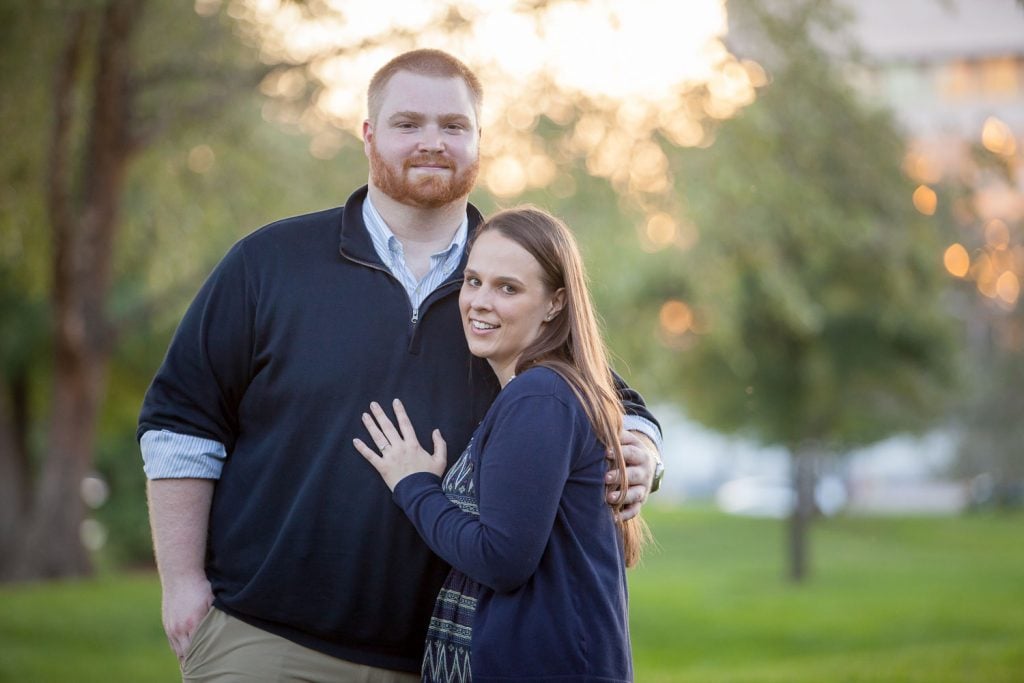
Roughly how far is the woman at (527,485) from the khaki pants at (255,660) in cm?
25

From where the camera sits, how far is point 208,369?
10.7 ft

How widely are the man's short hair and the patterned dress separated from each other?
102cm

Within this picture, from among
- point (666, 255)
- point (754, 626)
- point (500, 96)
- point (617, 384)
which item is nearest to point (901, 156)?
point (666, 255)

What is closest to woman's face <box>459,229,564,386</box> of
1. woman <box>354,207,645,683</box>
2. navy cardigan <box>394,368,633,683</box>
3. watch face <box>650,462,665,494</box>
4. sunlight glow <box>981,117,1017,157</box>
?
woman <box>354,207,645,683</box>

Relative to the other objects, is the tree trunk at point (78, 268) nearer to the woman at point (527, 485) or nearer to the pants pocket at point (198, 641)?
the pants pocket at point (198, 641)

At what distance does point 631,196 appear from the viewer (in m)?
11.8

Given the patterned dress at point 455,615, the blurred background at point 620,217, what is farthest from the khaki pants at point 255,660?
the blurred background at point 620,217

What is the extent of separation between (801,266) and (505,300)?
12880 mm

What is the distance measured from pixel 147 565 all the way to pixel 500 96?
1849 centimetres

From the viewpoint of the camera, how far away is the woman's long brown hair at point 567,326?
118 inches

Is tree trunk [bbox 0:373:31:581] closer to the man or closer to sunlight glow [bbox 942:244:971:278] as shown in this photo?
sunlight glow [bbox 942:244:971:278]

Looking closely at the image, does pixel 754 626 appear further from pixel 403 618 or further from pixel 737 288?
pixel 403 618

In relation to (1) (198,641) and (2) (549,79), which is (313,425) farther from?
(2) (549,79)

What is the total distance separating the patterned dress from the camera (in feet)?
9.87
